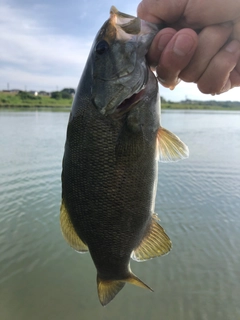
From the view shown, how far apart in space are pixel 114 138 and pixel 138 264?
489cm

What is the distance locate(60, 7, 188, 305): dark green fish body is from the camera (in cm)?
202

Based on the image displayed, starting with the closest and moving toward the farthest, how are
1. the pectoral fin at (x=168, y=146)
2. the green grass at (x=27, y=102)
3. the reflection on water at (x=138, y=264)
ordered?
the pectoral fin at (x=168, y=146), the reflection on water at (x=138, y=264), the green grass at (x=27, y=102)

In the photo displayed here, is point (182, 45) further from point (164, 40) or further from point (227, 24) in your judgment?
point (227, 24)

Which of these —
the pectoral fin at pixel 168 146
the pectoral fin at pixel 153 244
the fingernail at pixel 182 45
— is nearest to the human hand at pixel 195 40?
the fingernail at pixel 182 45

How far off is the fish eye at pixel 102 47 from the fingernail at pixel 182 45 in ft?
1.58

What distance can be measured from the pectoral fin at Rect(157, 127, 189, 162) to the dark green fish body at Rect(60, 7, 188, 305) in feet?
0.06

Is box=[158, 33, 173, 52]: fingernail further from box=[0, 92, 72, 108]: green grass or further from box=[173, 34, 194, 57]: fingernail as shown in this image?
box=[0, 92, 72, 108]: green grass

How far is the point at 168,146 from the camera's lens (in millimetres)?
2266

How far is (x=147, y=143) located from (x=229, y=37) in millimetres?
1013

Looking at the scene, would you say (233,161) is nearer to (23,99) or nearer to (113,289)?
(113,289)

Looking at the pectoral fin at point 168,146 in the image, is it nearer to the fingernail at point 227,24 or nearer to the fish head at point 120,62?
the fish head at point 120,62

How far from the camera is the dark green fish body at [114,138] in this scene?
79.5 inches

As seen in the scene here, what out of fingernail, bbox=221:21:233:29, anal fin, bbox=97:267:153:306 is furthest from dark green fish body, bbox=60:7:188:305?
fingernail, bbox=221:21:233:29

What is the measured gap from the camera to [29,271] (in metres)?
5.99
